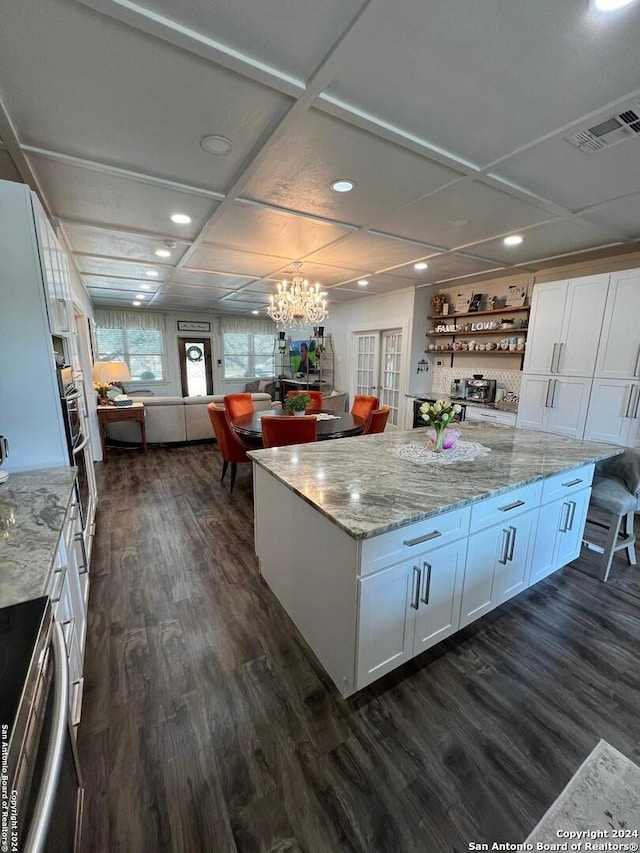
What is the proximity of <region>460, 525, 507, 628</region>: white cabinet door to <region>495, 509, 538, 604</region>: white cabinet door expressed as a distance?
0.14 ft

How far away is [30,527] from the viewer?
1.37m

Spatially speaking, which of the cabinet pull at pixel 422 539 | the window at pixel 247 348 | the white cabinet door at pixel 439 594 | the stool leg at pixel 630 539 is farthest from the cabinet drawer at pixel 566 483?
the window at pixel 247 348

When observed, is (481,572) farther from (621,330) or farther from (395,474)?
(621,330)

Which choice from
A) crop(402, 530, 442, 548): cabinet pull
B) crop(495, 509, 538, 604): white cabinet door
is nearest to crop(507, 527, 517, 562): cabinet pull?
crop(495, 509, 538, 604): white cabinet door

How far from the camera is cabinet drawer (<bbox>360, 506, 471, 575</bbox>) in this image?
1.39 m

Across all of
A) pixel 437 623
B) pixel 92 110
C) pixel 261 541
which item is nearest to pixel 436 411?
pixel 437 623

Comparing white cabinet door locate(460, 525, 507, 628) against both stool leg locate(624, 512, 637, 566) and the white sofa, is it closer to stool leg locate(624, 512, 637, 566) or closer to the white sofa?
stool leg locate(624, 512, 637, 566)

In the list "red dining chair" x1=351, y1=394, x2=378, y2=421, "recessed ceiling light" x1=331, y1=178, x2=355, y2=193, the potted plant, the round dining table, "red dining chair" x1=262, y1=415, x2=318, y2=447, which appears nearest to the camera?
"recessed ceiling light" x1=331, y1=178, x2=355, y2=193

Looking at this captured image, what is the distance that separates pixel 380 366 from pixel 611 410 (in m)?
3.82

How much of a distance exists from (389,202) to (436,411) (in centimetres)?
161

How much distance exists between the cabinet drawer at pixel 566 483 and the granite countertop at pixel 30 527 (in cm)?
245

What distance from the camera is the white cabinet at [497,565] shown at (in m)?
1.80

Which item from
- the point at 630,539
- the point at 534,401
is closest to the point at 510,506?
the point at 630,539

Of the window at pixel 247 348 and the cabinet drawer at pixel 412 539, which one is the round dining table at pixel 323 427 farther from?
the window at pixel 247 348
